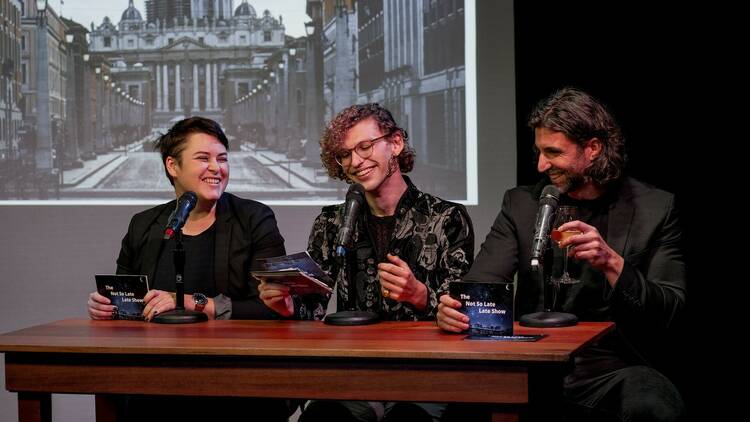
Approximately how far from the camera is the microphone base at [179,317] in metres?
3.23

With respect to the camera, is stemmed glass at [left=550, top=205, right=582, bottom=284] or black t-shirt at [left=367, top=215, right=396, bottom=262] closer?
stemmed glass at [left=550, top=205, right=582, bottom=284]

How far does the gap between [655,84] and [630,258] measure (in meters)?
1.51

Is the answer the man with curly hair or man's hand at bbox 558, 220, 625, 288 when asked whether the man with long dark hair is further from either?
the man with curly hair

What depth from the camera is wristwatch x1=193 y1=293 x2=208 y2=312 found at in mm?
3391

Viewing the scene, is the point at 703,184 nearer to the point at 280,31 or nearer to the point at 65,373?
the point at 280,31

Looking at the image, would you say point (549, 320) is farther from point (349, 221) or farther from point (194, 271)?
point (194, 271)

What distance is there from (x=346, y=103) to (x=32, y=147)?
5.19 ft

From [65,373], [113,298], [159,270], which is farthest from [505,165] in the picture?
[65,373]

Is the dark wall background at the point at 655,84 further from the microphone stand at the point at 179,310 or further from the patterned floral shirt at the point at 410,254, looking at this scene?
the microphone stand at the point at 179,310

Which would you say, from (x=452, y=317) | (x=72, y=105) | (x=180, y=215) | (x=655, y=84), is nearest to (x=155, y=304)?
(x=180, y=215)

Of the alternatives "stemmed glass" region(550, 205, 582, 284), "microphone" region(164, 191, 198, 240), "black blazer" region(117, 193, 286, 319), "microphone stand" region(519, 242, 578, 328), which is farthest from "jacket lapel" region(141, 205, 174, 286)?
"stemmed glass" region(550, 205, 582, 284)

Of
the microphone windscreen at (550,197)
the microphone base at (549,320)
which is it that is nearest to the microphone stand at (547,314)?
the microphone base at (549,320)

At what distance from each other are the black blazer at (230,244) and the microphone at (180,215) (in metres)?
0.42

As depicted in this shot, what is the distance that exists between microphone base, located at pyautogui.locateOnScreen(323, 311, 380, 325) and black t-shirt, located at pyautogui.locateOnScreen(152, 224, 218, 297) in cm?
68
